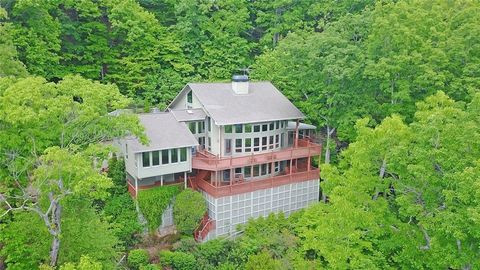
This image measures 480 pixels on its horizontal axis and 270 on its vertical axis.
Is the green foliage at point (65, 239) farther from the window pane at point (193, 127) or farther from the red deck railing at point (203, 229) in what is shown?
the window pane at point (193, 127)

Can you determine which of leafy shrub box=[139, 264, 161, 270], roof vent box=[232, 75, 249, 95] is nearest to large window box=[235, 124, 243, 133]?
roof vent box=[232, 75, 249, 95]

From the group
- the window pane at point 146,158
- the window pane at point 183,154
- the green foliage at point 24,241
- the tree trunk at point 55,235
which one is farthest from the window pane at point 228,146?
the green foliage at point 24,241

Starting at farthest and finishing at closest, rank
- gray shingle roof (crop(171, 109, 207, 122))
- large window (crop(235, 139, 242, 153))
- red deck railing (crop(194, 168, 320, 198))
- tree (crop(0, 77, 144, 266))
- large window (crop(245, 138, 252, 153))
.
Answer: large window (crop(245, 138, 252, 153)) → large window (crop(235, 139, 242, 153)) → gray shingle roof (crop(171, 109, 207, 122)) → red deck railing (crop(194, 168, 320, 198)) → tree (crop(0, 77, 144, 266))

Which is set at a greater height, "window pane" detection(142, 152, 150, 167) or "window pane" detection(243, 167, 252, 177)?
"window pane" detection(142, 152, 150, 167)

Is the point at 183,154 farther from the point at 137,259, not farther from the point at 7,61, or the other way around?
the point at 7,61

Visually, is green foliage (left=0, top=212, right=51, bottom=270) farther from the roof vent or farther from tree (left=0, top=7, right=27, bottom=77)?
the roof vent

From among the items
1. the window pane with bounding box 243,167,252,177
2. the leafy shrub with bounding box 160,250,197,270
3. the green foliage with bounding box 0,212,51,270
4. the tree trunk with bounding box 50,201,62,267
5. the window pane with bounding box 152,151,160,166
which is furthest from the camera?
the window pane with bounding box 243,167,252,177

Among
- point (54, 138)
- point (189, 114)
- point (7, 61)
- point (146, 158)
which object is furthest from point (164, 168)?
point (7, 61)
